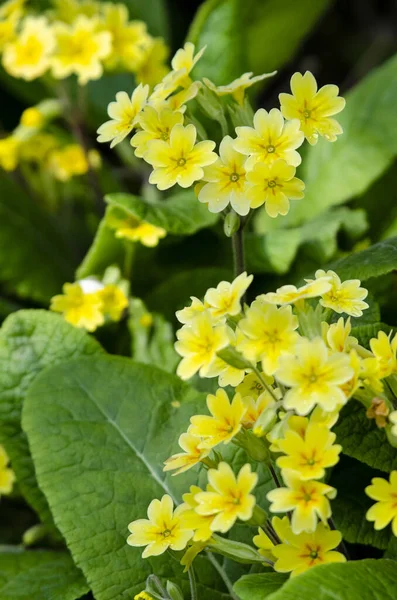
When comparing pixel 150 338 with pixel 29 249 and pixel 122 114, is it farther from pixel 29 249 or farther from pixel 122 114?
pixel 122 114

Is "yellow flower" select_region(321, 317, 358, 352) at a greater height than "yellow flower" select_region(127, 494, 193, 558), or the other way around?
"yellow flower" select_region(321, 317, 358, 352)

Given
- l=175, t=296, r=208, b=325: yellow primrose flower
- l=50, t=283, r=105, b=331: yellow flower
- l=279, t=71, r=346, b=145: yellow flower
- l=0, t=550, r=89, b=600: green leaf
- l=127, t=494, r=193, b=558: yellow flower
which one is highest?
l=279, t=71, r=346, b=145: yellow flower

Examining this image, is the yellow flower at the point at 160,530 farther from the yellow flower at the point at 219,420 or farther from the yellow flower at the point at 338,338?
the yellow flower at the point at 338,338

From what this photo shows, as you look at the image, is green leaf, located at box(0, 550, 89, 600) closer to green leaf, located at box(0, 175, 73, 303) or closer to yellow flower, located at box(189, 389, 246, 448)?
yellow flower, located at box(189, 389, 246, 448)

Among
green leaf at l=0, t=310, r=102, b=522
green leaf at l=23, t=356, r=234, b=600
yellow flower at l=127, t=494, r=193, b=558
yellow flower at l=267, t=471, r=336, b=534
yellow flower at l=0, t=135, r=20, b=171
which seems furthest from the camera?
yellow flower at l=0, t=135, r=20, b=171

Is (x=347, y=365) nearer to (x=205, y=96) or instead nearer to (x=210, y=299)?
(x=210, y=299)

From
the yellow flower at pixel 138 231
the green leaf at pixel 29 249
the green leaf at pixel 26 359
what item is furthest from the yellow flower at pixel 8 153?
the green leaf at pixel 26 359

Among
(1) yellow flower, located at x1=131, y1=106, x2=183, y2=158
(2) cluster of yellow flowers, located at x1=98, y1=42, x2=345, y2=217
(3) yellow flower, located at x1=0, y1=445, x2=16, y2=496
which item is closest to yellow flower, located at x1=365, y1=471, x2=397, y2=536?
(2) cluster of yellow flowers, located at x1=98, y1=42, x2=345, y2=217

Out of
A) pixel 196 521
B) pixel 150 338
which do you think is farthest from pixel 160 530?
pixel 150 338
